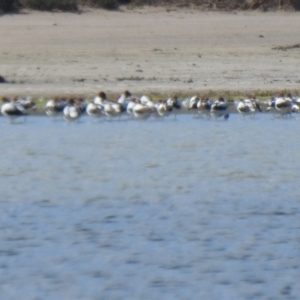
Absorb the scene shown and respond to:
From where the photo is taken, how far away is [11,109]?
553 inches

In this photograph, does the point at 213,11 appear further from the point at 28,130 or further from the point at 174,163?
the point at 174,163

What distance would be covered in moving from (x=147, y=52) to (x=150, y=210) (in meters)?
9.51

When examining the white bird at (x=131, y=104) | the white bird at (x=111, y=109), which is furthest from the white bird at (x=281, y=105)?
the white bird at (x=111, y=109)

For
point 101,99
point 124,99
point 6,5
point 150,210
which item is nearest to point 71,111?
point 101,99

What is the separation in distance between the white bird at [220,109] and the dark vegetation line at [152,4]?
775 centimetres

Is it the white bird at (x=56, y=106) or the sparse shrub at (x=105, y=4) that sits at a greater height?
the sparse shrub at (x=105, y=4)

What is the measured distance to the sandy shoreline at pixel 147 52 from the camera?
1634 cm

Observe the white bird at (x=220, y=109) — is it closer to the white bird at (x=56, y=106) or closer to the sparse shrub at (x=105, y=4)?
the white bird at (x=56, y=106)

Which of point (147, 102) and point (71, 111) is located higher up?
point (147, 102)

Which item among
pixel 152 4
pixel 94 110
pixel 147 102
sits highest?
pixel 152 4

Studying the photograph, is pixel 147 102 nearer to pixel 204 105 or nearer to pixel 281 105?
pixel 204 105

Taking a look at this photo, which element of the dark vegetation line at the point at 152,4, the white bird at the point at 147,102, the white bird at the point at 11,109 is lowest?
the white bird at the point at 11,109

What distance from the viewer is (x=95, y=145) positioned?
1257 centimetres

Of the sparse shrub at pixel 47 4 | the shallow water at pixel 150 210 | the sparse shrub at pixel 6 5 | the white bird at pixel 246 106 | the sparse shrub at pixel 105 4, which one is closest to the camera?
the shallow water at pixel 150 210
